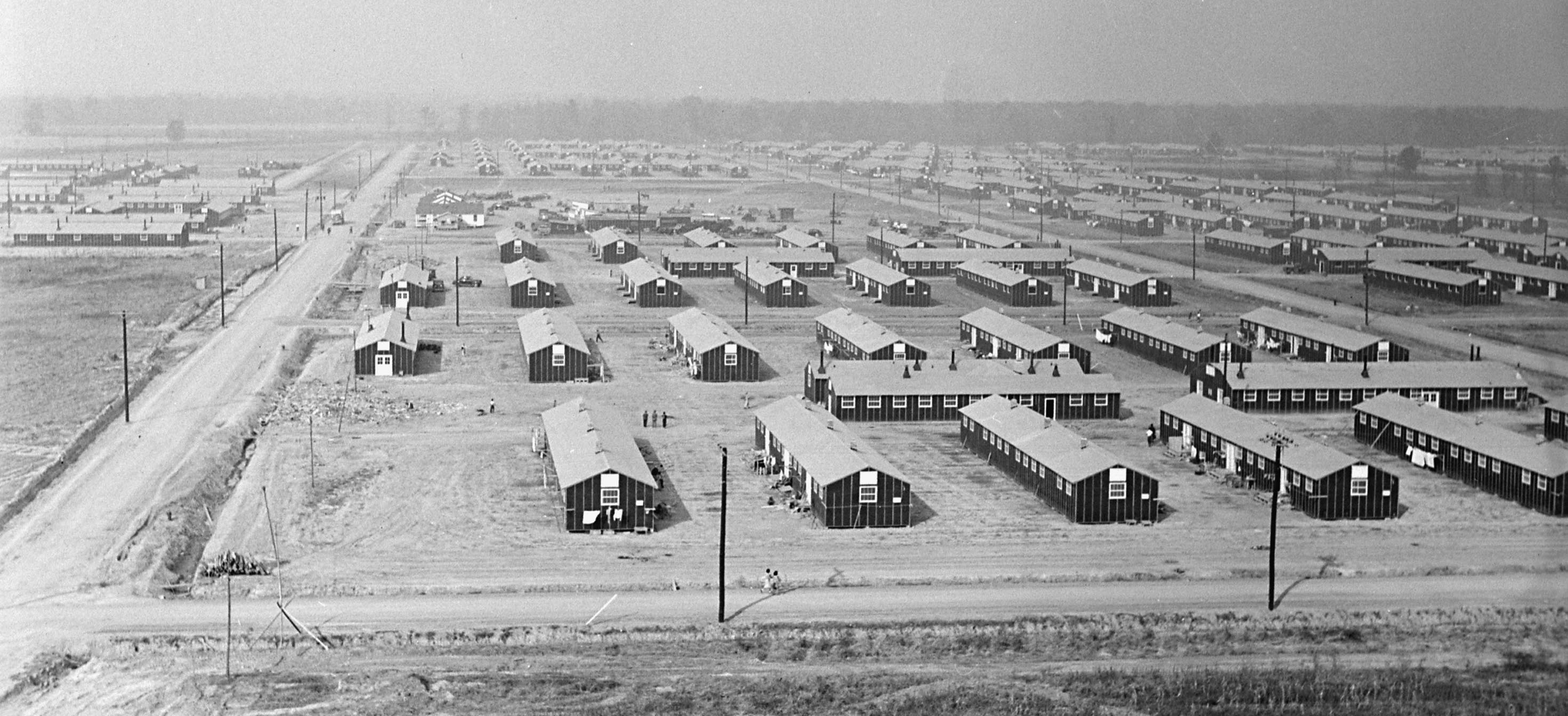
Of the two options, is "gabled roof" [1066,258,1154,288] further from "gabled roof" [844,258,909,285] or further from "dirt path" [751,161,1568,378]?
"gabled roof" [844,258,909,285]

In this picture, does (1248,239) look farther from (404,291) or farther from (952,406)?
(952,406)

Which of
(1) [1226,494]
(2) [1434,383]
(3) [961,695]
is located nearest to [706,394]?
(1) [1226,494]

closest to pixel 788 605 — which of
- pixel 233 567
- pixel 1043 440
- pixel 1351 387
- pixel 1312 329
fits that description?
pixel 233 567

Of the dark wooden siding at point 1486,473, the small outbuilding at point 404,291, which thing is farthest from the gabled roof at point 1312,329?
the small outbuilding at point 404,291

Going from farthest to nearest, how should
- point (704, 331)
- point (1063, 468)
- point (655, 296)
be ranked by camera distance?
1. point (655, 296)
2. point (704, 331)
3. point (1063, 468)

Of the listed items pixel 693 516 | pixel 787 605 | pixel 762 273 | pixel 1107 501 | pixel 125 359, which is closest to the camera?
pixel 787 605

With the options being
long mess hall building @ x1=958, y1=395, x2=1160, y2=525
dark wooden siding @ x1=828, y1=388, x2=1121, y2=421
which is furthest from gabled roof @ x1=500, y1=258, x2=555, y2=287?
long mess hall building @ x1=958, y1=395, x2=1160, y2=525

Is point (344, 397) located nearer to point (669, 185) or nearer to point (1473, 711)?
point (1473, 711)
